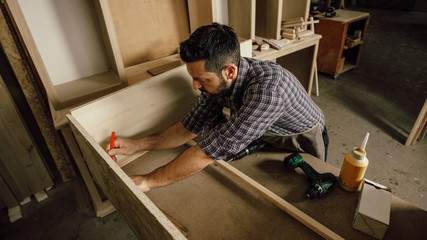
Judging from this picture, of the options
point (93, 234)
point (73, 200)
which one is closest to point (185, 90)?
point (93, 234)

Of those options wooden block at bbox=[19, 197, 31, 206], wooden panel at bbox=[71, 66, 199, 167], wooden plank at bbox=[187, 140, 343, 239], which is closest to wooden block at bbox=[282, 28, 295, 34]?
wooden panel at bbox=[71, 66, 199, 167]

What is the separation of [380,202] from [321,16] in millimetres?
3157

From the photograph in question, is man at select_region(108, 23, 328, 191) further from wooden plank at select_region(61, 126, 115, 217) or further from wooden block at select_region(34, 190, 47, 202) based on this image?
wooden block at select_region(34, 190, 47, 202)

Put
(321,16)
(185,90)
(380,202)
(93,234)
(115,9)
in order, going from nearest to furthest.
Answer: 1. (380,202)
2. (185,90)
3. (115,9)
4. (93,234)
5. (321,16)

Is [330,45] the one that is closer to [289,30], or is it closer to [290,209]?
[289,30]

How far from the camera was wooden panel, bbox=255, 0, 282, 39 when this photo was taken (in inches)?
84.7

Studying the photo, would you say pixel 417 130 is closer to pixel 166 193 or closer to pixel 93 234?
pixel 166 193

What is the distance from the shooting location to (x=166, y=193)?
3.42 feet

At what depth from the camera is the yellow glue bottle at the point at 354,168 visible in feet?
2.95

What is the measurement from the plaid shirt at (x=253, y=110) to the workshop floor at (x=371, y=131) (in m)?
1.09

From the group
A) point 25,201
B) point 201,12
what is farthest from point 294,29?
point 25,201

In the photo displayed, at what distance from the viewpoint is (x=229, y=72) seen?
1.11m

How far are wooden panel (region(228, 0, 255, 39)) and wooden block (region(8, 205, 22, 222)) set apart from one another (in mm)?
2236

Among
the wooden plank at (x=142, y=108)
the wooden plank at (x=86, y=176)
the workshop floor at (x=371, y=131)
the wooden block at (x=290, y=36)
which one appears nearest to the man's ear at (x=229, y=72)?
the wooden plank at (x=142, y=108)
